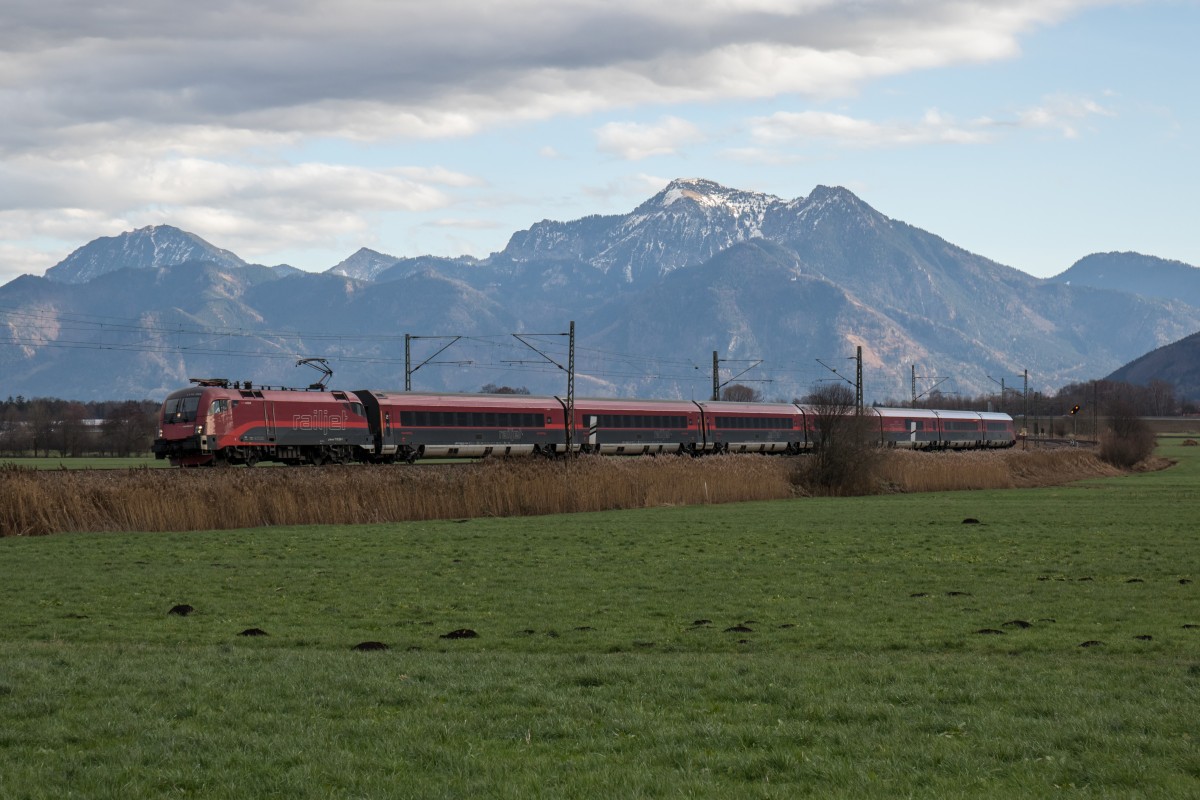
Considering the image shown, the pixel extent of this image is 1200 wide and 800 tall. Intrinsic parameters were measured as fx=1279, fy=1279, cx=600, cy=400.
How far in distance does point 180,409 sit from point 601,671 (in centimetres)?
4600

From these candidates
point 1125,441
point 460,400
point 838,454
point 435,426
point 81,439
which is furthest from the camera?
point 81,439

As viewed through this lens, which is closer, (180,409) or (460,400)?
(180,409)

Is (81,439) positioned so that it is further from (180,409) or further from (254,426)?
(254,426)

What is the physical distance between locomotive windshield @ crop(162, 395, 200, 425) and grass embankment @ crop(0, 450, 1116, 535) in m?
12.1

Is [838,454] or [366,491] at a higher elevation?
Answer: [838,454]

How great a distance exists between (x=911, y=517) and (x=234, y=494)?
21622 millimetres

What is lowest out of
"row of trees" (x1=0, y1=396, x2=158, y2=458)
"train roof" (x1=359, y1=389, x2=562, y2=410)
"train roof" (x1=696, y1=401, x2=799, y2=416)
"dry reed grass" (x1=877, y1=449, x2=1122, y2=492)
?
"dry reed grass" (x1=877, y1=449, x2=1122, y2=492)

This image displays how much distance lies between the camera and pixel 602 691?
12195 millimetres

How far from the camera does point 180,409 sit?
5547 cm

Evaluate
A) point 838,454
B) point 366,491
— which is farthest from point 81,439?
point 366,491

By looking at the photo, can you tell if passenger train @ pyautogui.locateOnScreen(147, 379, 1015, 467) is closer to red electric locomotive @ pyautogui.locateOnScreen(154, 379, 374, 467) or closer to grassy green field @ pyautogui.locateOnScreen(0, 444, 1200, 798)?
red electric locomotive @ pyautogui.locateOnScreen(154, 379, 374, 467)

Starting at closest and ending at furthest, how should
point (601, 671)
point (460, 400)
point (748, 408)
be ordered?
point (601, 671)
point (460, 400)
point (748, 408)

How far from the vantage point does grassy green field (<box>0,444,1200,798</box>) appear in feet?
30.2

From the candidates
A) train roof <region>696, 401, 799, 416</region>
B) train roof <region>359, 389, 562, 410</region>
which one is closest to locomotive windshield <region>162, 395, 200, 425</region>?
train roof <region>359, 389, 562, 410</region>
